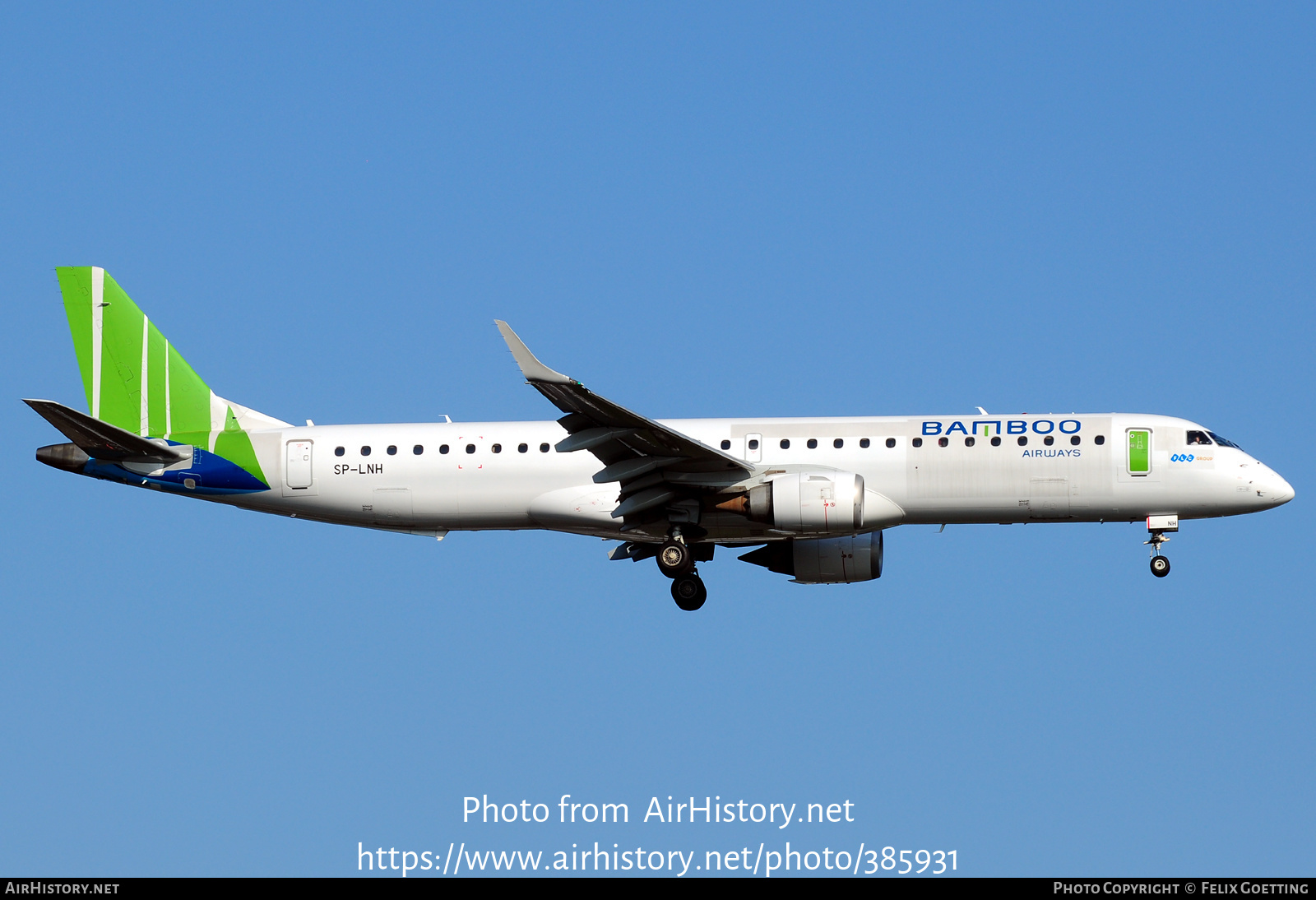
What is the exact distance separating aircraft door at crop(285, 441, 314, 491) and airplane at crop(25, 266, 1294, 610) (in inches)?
1.6

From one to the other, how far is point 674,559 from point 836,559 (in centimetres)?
436

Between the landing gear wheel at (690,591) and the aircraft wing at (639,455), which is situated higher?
the aircraft wing at (639,455)

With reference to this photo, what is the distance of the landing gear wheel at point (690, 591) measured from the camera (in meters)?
41.4

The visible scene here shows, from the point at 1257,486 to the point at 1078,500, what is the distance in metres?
4.19

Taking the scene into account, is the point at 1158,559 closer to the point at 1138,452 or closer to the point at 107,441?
the point at 1138,452

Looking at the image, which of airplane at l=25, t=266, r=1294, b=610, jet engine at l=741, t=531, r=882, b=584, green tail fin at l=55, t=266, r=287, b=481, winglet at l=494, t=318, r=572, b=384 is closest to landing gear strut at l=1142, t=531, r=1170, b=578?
airplane at l=25, t=266, r=1294, b=610

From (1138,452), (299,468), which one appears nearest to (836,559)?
(1138,452)

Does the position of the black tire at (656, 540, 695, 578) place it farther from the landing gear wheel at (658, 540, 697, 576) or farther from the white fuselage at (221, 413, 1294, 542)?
the white fuselage at (221, 413, 1294, 542)

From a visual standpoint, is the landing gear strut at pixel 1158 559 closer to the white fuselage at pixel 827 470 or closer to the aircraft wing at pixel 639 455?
the white fuselage at pixel 827 470

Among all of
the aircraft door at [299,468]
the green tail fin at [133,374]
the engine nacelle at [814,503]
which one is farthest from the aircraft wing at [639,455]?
the green tail fin at [133,374]

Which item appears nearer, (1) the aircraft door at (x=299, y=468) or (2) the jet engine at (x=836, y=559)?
(1) the aircraft door at (x=299, y=468)

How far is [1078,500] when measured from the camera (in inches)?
1539

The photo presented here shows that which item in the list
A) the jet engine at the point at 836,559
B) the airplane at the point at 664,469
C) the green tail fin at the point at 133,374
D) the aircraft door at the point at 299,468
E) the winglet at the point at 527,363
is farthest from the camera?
the green tail fin at the point at 133,374

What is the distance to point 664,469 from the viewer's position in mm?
38969
